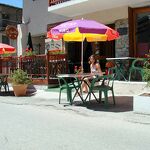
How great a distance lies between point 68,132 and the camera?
26.4 feet

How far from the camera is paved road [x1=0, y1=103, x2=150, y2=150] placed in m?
6.86

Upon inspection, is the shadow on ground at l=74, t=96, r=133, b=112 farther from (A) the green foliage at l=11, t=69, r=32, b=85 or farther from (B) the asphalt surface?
(A) the green foliage at l=11, t=69, r=32, b=85

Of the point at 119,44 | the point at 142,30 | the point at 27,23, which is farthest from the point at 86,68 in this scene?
the point at 27,23

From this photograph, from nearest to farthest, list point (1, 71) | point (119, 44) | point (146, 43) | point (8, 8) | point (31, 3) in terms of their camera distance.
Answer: point (146, 43)
point (119, 44)
point (1, 71)
point (31, 3)
point (8, 8)

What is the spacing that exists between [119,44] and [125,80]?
2957 mm

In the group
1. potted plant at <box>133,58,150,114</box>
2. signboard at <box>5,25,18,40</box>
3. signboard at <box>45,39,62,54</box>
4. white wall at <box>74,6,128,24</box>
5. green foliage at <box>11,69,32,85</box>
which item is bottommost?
potted plant at <box>133,58,150,114</box>

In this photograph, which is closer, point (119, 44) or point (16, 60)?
point (119, 44)

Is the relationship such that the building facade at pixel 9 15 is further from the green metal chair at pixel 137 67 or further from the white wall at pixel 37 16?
the green metal chair at pixel 137 67

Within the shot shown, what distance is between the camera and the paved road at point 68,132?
22.5 ft

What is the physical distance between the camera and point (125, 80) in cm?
1466

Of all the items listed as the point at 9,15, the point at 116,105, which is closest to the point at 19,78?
the point at 116,105

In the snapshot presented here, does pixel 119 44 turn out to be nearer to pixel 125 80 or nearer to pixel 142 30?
pixel 142 30

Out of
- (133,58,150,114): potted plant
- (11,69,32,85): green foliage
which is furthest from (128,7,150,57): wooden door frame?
(133,58,150,114): potted plant

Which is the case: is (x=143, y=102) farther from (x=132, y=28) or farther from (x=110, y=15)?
(x=110, y=15)
